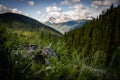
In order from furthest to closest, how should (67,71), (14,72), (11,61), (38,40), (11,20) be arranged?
(38,40), (11,20), (67,71), (11,61), (14,72)

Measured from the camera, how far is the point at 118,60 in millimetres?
2119

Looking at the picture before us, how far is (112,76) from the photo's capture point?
2.51 m

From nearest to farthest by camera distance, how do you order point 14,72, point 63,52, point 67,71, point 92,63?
point 14,72, point 67,71, point 92,63, point 63,52

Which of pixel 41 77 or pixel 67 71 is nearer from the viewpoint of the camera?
pixel 41 77

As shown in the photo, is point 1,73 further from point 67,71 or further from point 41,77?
point 67,71

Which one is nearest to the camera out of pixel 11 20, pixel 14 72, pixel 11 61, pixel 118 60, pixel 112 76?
pixel 118 60

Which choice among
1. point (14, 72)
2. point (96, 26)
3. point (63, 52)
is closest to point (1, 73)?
point (14, 72)

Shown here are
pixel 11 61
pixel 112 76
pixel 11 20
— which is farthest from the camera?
pixel 11 20

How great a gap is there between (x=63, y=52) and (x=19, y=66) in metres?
2.11

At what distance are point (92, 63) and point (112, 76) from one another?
1422 mm

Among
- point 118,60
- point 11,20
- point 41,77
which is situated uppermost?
point 11,20

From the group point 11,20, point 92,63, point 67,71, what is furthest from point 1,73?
point 11,20

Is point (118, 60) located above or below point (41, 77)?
above

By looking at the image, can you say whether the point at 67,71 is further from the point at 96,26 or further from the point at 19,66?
the point at 96,26
